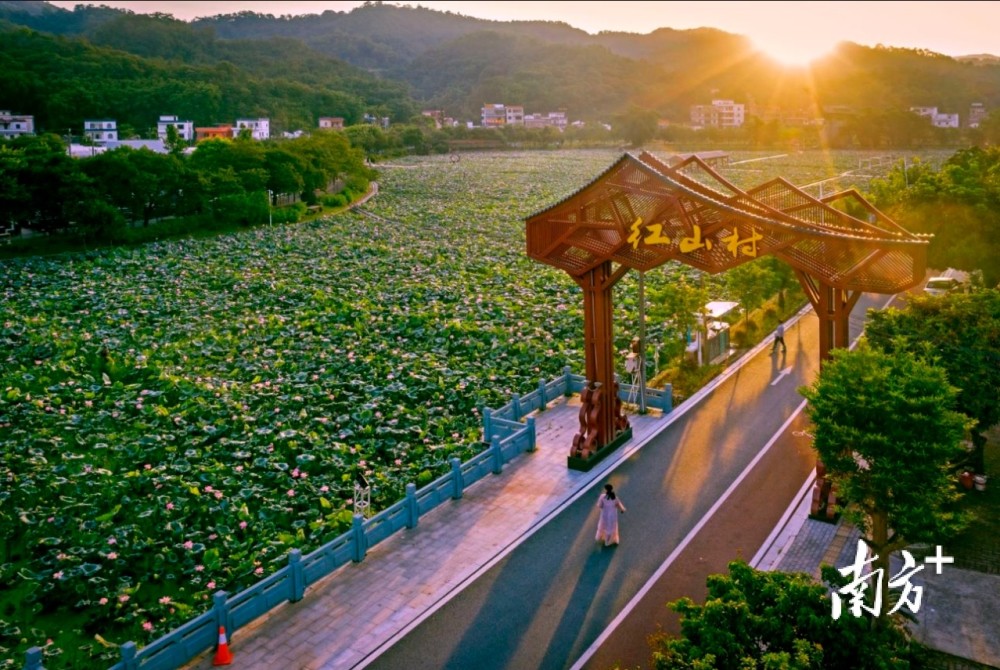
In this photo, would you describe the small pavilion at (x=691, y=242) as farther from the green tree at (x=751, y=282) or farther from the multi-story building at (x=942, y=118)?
the multi-story building at (x=942, y=118)

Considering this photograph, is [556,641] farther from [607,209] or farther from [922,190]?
[922,190]

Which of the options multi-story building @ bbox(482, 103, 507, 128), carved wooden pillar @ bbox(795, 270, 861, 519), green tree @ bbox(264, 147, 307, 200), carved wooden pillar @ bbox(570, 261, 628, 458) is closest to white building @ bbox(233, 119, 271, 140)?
green tree @ bbox(264, 147, 307, 200)

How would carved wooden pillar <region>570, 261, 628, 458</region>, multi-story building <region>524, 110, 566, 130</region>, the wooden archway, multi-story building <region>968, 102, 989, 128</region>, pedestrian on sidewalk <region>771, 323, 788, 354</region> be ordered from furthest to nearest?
1. multi-story building <region>524, 110, 566, 130</region>
2. multi-story building <region>968, 102, 989, 128</region>
3. pedestrian on sidewalk <region>771, 323, 788, 354</region>
4. carved wooden pillar <region>570, 261, 628, 458</region>
5. the wooden archway

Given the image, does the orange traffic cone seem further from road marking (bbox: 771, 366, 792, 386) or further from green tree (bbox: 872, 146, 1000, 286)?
green tree (bbox: 872, 146, 1000, 286)

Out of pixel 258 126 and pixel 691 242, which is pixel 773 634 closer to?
pixel 691 242

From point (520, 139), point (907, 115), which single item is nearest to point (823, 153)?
point (907, 115)
